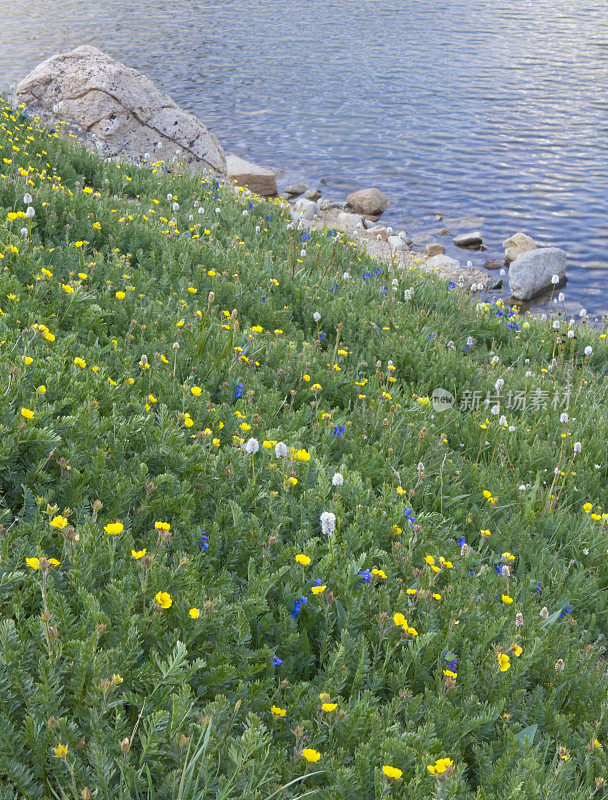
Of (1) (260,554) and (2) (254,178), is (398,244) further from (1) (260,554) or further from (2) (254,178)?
(1) (260,554)

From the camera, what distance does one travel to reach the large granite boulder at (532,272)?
1493cm

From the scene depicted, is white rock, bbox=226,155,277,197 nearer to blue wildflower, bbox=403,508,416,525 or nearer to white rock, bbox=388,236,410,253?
white rock, bbox=388,236,410,253

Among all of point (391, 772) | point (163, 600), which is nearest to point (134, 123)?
point (163, 600)

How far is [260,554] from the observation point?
3.41 m

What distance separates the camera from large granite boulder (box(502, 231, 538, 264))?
16.6m

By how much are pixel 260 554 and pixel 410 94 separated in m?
29.2

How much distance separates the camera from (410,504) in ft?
14.1

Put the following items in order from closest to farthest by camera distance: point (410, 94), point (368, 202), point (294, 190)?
1. point (368, 202)
2. point (294, 190)
3. point (410, 94)

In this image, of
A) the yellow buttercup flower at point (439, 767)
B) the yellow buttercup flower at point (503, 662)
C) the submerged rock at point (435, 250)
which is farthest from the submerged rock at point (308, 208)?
the yellow buttercup flower at point (439, 767)

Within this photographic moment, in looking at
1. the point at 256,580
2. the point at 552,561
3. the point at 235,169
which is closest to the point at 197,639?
the point at 256,580

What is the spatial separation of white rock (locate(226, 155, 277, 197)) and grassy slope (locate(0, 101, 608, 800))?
524 inches

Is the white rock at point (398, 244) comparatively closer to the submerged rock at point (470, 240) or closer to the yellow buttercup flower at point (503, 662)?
the submerged rock at point (470, 240)

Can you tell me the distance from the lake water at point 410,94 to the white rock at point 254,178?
1978 mm

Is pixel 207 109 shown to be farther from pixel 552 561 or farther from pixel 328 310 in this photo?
pixel 552 561
